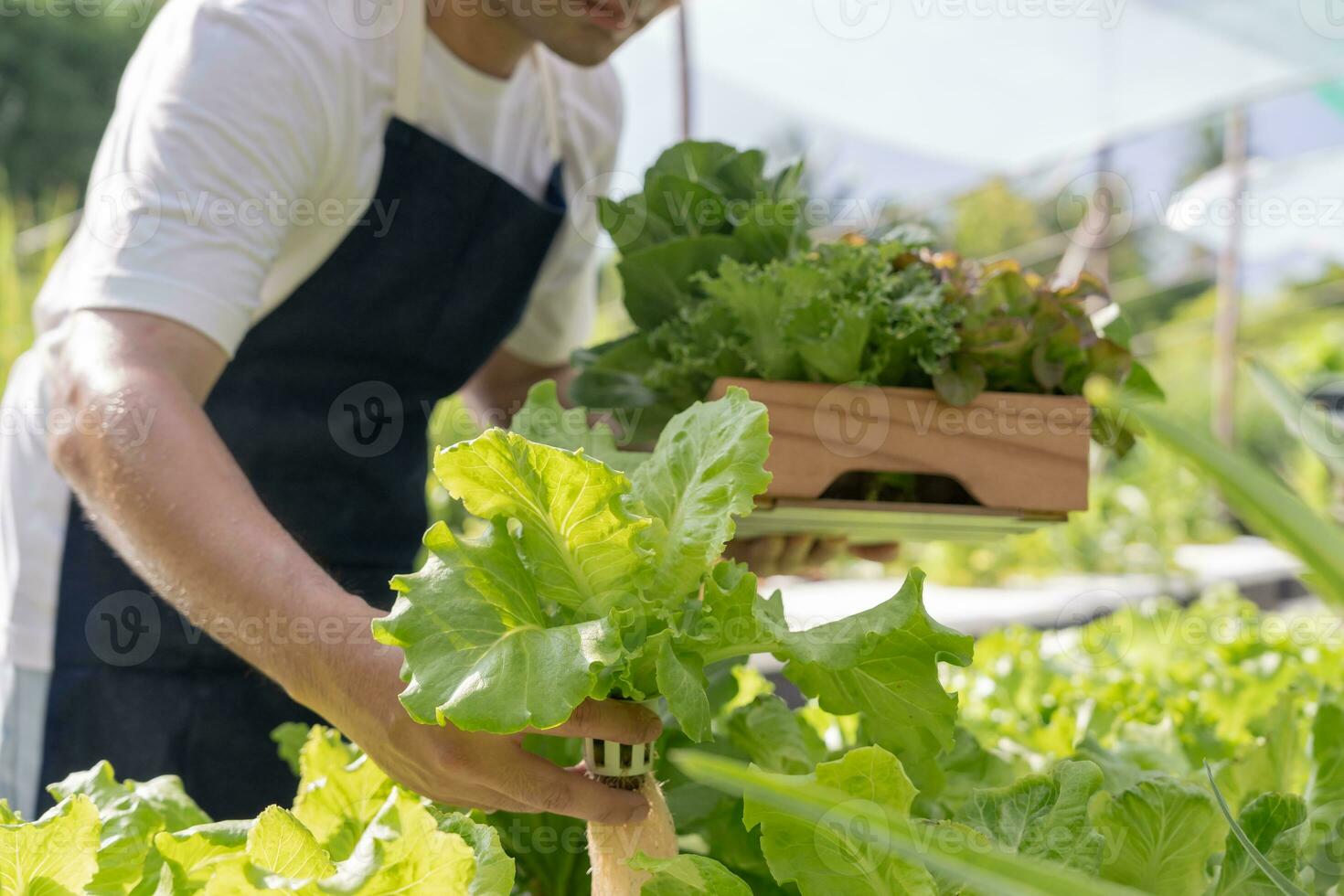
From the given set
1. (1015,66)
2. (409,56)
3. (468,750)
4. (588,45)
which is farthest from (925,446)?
(1015,66)

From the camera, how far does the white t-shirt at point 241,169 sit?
903 mm

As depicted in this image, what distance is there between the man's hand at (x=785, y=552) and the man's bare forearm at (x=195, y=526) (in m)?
0.51

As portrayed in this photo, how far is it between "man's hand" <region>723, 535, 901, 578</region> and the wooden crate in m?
0.25

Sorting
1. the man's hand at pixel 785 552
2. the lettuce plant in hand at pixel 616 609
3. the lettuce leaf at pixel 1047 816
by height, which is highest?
the man's hand at pixel 785 552

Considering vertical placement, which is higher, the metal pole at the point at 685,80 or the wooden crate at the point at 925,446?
the metal pole at the point at 685,80

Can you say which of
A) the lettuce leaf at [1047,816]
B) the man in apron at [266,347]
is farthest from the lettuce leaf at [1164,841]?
the man in apron at [266,347]

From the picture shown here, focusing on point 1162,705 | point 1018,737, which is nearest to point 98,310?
point 1018,737

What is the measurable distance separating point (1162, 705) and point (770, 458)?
0.57 metres

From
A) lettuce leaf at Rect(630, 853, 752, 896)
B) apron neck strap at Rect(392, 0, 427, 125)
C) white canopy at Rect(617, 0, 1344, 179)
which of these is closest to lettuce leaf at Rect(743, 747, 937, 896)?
lettuce leaf at Rect(630, 853, 752, 896)

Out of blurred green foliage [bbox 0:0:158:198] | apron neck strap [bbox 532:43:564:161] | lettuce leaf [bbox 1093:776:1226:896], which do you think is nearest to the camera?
lettuce leaf [bbox 1093:776:1226:896]

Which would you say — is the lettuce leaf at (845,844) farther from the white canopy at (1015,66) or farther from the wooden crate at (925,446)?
the white canopy at (1015,66)

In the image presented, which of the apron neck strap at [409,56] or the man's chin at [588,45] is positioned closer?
the man's chin at [588,45]

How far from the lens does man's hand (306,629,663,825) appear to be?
54cm

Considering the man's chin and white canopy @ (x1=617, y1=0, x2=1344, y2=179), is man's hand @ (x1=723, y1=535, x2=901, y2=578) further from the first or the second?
white canopy @ (x1=617, y1=0, x2=1344, y2=179)
